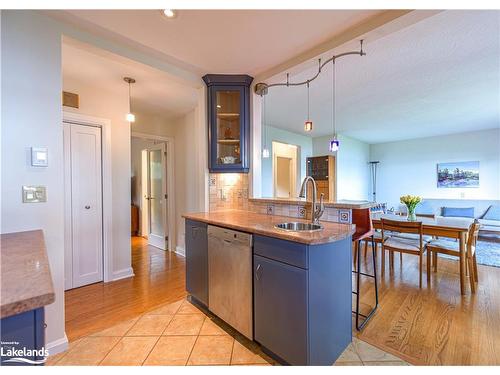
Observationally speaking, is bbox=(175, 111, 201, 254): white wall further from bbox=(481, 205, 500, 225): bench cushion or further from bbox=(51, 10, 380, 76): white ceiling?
bbox=(481, 205, 500, 225): bench cushion

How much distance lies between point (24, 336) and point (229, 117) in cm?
A: 240

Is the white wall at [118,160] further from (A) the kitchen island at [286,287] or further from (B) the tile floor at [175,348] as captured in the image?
(A) the kitchen island at [286,287]

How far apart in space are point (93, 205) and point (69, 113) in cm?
106

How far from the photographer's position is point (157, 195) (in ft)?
14.7

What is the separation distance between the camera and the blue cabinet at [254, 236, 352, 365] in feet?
4.44

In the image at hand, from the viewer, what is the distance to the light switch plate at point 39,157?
5.00ft

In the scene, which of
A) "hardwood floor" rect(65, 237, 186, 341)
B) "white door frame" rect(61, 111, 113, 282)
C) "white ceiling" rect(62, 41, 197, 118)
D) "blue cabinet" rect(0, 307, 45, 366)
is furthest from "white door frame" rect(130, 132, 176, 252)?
"blue cabinet" rect(0, 307, 45, 366)

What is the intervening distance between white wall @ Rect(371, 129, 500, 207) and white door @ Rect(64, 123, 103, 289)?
706 cm

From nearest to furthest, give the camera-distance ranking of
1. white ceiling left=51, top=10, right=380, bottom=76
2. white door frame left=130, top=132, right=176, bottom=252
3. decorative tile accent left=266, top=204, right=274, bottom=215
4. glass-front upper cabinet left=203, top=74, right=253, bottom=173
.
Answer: white ceiling left=51, top=10, right=380, bottom=76
decorative tile accent left=266, top=204, right=274, bottom=215
glass-front upper cabinet left=203, top=74, right=253, bottom=173
white door frame left=130, top=132, right=176, bottom=252

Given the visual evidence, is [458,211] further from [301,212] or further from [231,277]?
[231,277]

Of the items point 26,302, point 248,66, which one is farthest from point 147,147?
point 26,302

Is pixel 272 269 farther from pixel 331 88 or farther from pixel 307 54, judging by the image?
pixel 331 88

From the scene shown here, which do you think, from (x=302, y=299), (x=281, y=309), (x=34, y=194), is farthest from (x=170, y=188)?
(x=302, y=299)

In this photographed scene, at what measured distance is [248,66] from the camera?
238 cm
